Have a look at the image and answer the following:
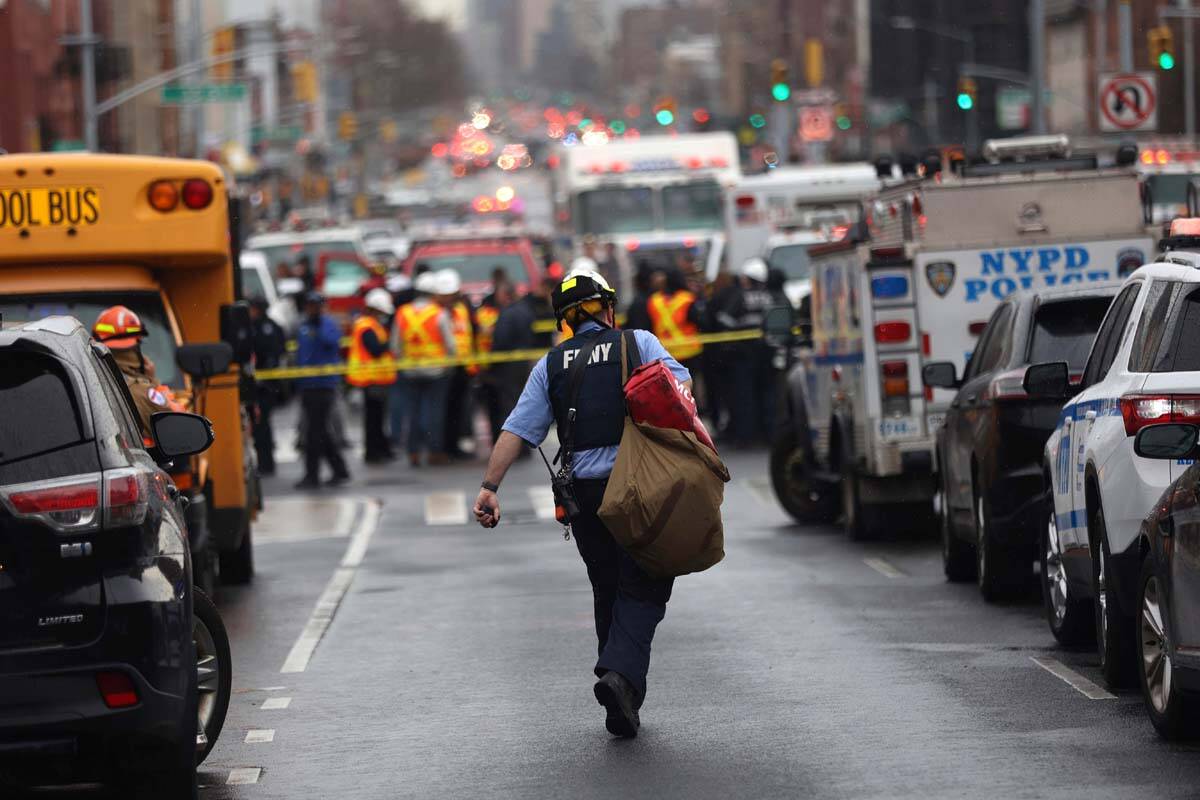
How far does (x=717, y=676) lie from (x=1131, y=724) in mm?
2331

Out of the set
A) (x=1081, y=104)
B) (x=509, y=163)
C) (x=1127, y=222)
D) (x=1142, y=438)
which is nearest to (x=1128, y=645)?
(x=1142, y=438)

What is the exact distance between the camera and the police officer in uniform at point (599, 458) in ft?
31.0

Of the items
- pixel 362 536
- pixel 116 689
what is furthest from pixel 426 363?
pixel 116 689

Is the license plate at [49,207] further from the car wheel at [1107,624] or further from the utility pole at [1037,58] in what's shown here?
the utility pole at [1037,58]

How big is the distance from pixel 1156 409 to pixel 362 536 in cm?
1084

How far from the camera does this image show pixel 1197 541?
8.12m

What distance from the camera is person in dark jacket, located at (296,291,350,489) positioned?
24.7 meters

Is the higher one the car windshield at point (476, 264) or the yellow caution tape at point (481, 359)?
the car windshield at point (476, 264)

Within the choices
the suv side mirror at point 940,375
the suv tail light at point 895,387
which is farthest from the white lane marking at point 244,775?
the suv tail light at point 895,387

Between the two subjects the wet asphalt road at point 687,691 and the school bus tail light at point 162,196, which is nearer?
the wet asphalt road at point 687,691

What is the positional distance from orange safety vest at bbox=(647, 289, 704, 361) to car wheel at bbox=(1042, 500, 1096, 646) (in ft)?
51.5

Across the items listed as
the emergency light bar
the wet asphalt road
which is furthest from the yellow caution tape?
the wet asphalt road

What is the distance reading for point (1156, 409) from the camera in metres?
9.55

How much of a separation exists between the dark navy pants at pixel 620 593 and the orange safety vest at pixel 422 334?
17212 mm
